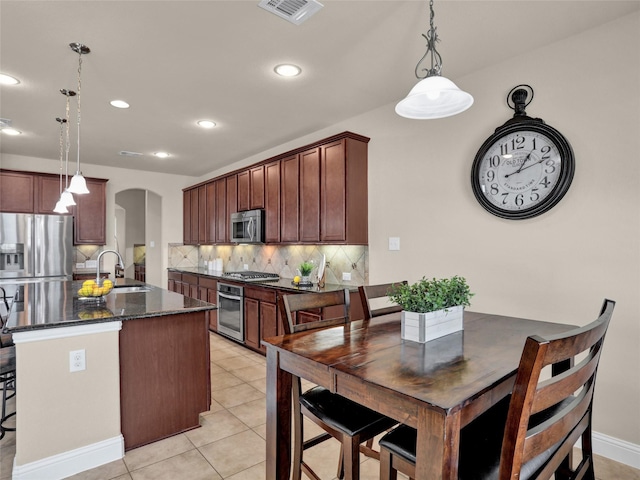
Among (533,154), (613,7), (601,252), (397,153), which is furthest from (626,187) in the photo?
(397,153)

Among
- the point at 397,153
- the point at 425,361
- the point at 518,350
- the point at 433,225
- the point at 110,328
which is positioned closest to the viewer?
the point at 425,361

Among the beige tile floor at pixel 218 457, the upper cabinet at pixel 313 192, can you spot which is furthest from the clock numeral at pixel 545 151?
the beige tile floor at pixel 218 457

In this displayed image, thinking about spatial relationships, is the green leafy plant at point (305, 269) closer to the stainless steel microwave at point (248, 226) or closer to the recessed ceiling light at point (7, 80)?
the stainless steel microwave at point (248, 226)

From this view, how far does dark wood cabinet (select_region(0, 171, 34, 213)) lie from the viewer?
5031 mm

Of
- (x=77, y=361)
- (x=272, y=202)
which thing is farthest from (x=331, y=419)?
(x=272, y=202)

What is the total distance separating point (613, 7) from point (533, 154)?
34.6 inches

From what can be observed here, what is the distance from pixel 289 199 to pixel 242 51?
6.38ft

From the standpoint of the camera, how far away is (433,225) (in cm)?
313

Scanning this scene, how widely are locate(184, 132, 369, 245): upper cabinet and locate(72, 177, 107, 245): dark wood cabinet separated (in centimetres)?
215

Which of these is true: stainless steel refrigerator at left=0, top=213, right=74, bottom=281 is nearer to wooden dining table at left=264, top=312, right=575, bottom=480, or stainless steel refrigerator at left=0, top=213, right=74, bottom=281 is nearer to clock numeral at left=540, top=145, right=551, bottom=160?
wooden dining table at left=264, top=312, right=575, bottom=480

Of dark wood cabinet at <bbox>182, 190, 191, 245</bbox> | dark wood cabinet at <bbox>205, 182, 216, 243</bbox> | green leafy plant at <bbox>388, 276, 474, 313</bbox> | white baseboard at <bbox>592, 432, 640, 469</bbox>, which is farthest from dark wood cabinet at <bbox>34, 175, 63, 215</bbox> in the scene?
white baseboard at <bbox>592, 432, 640, 469</bbox>

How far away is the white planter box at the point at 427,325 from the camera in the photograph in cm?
155

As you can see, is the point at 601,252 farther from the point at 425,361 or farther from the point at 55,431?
the point at 55,431

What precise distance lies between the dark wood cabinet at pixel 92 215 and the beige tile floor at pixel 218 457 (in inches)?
149
